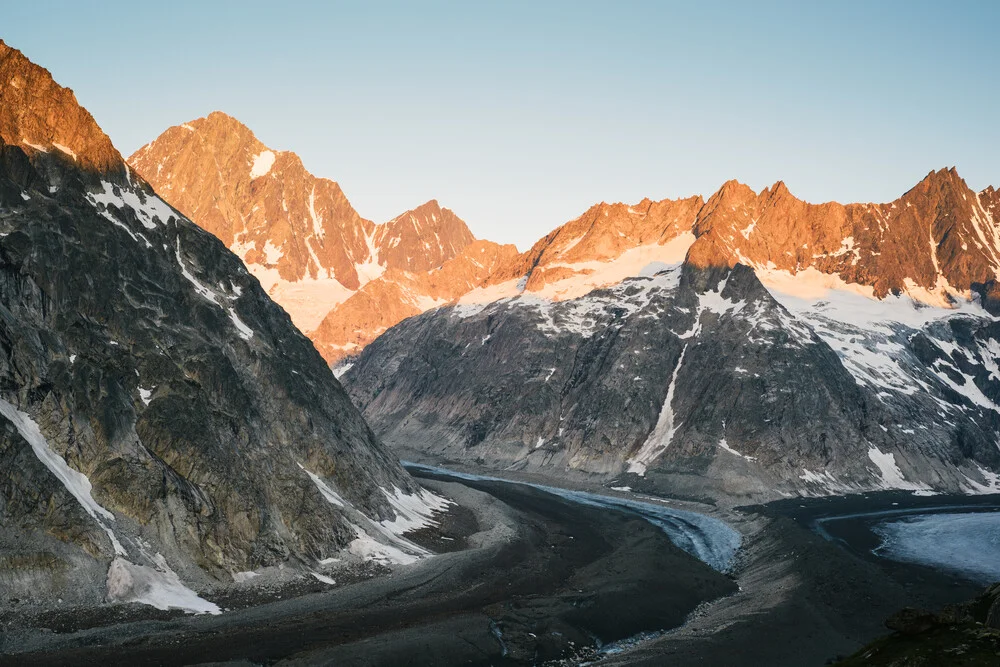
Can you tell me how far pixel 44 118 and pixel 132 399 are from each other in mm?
41701

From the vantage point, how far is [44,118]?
341ft

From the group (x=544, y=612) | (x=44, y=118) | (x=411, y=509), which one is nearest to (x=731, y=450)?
(x=411, y=509)

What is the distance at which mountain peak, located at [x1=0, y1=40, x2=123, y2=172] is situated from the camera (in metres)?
99.8

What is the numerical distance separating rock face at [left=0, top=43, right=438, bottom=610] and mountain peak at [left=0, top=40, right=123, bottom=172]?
245mm

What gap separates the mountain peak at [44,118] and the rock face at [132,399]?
0.25 meters

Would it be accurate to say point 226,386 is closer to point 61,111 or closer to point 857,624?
point 61,111

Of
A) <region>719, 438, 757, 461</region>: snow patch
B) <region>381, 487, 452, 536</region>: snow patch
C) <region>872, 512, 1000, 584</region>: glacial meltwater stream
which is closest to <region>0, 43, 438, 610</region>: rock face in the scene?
<region>381, 487, 452, 536</region>: snow patch

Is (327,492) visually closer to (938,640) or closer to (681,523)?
(681,523)

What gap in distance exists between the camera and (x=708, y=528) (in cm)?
14375

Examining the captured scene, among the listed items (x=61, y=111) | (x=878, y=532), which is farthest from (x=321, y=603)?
(x=878, y=532)

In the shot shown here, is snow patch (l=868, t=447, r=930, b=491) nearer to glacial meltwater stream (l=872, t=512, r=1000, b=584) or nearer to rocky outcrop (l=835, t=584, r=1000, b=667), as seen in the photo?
glacial meltwater stream (l=872, t=512, r=1000, b=584)

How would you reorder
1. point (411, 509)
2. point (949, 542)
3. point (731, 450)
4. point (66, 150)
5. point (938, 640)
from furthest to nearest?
point (731, 450) < point (949, 542) < point (411, 509) < point (66, 150) < point (938, 640)

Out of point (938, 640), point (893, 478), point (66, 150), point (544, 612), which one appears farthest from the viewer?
point (893, 478)

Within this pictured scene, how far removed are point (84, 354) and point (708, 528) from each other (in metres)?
99.8
